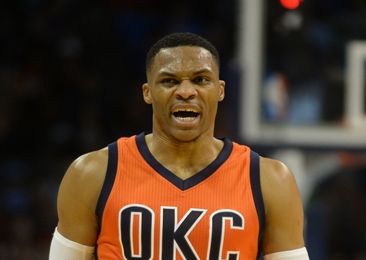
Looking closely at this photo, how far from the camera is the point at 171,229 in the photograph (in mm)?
3402

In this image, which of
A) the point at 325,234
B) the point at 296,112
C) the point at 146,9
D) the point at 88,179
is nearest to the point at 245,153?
the point at 88,179

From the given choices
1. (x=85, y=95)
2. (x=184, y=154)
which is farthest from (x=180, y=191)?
(x=85, y=95)

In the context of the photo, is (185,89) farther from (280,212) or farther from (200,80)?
(280,212)

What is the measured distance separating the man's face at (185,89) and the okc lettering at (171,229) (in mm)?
257

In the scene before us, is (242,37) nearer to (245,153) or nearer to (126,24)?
(126,24)

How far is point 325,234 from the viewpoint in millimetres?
8625

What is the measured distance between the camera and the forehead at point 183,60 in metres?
3.41

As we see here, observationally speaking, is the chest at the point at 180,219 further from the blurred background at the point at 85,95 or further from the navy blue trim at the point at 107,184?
the blurred background at the point at 85,95

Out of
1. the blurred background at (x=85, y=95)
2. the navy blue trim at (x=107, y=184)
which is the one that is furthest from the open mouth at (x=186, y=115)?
the blurred background at (x=85, y=95)

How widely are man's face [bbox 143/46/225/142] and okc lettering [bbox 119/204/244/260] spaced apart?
0.84ft

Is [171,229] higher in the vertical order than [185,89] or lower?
lower

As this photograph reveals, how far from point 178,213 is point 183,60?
1.61 feet

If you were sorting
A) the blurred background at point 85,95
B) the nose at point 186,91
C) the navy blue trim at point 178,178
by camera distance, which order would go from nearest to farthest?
1. the nose at point 186,91
2. the navy blue trim at point 178,178
3. the blurred background at point 85,95

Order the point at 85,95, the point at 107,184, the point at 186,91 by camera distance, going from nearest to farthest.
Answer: the point at 186,91
the point at 107,184
the point at 85,95
